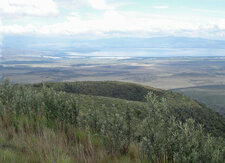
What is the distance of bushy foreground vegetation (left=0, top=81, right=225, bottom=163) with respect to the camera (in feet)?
16.3

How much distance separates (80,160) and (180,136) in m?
2.69

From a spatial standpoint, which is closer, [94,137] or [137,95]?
[94,137]

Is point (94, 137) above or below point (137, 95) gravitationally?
above

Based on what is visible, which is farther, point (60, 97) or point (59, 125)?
point (60, 97)

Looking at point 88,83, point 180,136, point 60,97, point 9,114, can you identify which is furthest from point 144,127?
point 88,83

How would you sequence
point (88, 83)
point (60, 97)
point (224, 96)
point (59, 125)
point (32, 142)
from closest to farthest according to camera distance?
point (32, 142)
point (59, 125)
point (60, 97)
point (88, 83)
point (224, 96)

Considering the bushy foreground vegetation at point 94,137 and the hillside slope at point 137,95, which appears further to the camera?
the hillside slope at point 137,95

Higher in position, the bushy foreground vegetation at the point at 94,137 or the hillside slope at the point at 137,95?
the bushy foreground vegetation at the point at 94,137

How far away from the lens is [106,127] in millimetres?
6777

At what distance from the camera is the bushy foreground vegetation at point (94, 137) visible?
4953mm

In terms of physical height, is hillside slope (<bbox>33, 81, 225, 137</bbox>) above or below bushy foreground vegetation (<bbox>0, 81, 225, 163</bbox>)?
below

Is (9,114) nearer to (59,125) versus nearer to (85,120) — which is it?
(59,125)

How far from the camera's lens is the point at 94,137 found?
23.1ft

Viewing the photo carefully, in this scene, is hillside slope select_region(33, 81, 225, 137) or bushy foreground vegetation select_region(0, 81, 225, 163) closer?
bushy foreground vegetation select_region(0, 81, 225, 163)
